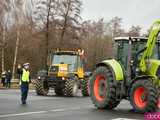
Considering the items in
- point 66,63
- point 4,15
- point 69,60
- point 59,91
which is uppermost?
point 4,15

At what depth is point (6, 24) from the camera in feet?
180

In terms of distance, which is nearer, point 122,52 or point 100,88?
point 122,52

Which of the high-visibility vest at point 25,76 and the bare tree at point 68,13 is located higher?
the bare tree at point 68,13

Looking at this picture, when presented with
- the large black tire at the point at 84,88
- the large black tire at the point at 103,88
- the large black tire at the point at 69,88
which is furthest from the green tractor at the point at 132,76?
the large black tire at the point at 84,88

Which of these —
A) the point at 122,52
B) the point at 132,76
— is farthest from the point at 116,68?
the point at 122,52

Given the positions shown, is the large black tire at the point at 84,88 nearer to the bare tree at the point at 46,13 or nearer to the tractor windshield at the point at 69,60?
the tractor windshield at the point at 69,60

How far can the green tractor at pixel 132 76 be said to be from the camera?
1692cm

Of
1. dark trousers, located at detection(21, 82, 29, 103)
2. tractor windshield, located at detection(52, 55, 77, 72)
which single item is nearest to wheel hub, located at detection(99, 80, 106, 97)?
dark trousers, located at detection(21, 82, 29, 103)

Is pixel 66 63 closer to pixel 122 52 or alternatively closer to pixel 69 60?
pixel 69 60

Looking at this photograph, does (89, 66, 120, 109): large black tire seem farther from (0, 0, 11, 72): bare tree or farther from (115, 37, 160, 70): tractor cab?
(0, 0, 11, 72): bare tree

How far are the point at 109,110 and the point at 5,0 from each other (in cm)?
3806

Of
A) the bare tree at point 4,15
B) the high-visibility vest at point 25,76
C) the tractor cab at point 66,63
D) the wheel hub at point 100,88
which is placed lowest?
the wheel hub at point 100,88

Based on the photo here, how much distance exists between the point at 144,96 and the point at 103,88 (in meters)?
2.49

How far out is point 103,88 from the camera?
1917cm
